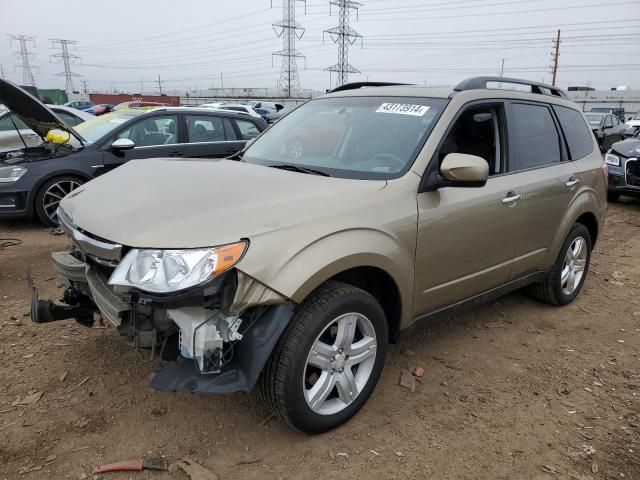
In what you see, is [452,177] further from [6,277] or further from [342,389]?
[6,277]

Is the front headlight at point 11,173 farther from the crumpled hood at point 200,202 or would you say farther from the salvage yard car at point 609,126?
the salvage yard car at point 609,126

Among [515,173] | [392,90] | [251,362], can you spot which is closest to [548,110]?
[515,173]

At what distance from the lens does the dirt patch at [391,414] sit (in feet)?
8.18

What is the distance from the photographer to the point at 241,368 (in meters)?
2.29

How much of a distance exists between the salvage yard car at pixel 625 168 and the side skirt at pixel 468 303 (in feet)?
18.9

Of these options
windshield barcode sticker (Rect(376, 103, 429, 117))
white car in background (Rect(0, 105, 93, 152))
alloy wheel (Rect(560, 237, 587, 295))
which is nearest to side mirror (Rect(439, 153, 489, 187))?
windshield barcode sticker (Rect(376, 103, 429, 117))

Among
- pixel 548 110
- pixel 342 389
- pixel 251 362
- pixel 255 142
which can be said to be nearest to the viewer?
pixel 251 362

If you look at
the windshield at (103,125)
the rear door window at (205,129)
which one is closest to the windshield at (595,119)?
the rear door window at (205,129)

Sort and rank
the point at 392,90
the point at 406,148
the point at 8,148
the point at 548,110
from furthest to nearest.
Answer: the point at 8,148
the point at 548,110
the point at 392,90
the point at 406,148

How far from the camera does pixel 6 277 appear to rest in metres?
4.80

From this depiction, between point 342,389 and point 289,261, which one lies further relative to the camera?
point 342,389

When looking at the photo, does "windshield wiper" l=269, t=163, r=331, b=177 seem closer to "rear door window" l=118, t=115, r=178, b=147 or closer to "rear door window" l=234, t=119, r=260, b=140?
"rear door window" l=118, t=115, r=178, b=147

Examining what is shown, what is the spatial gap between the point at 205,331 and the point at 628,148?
29.6ft

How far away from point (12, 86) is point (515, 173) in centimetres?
430
